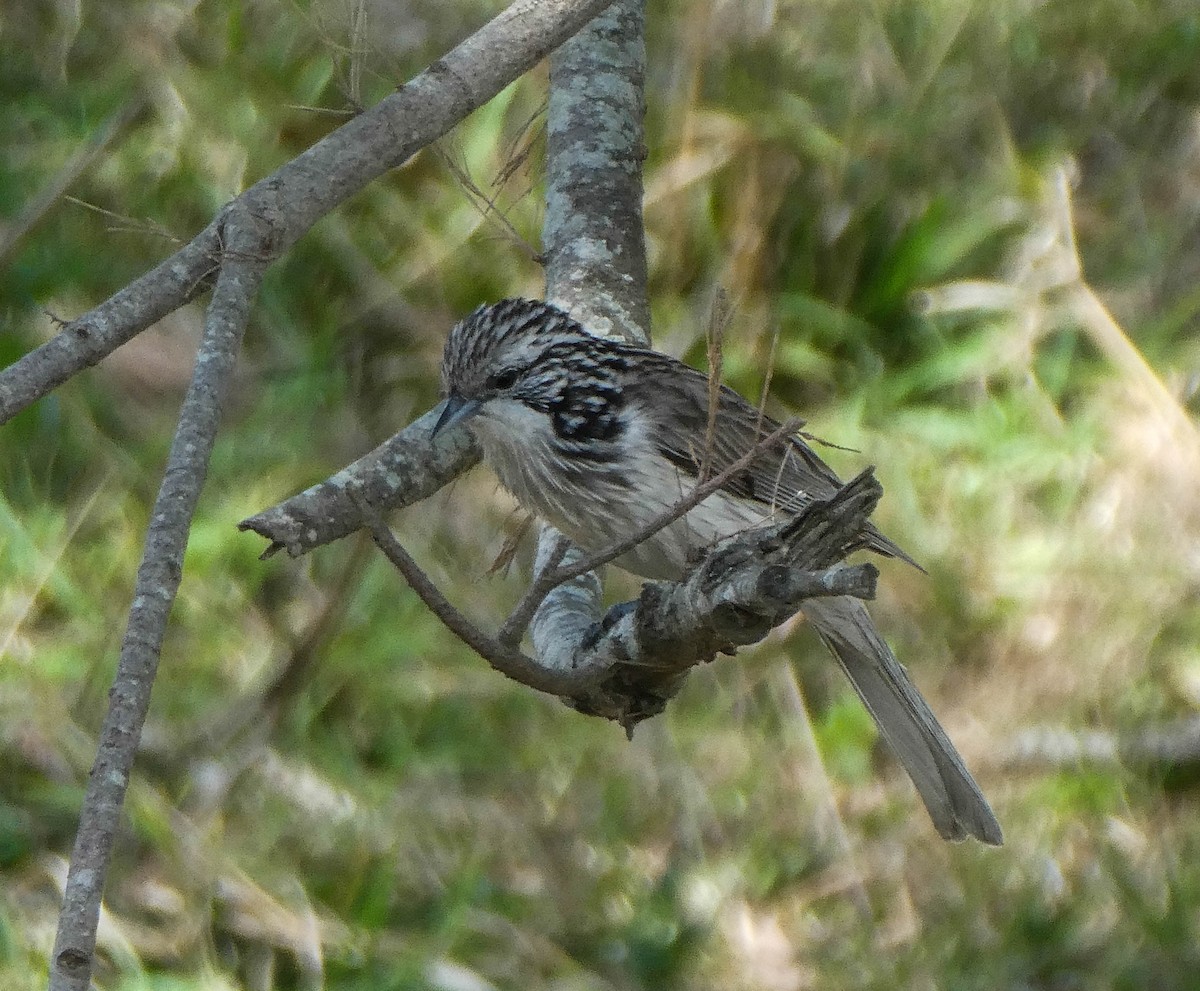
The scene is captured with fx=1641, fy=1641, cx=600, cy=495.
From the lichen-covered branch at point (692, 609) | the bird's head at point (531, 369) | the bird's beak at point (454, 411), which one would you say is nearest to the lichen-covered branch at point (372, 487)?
the bird's beak at point (454, 411)

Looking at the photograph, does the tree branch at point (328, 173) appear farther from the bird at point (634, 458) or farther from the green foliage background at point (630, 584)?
the green foliage background at point (630, 584)

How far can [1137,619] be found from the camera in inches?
232

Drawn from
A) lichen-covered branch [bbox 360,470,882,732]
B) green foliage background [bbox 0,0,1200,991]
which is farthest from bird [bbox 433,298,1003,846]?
green foliage background [bbox 0,0,1200,991]

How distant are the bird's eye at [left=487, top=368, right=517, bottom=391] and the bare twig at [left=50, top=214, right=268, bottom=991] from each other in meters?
1.56

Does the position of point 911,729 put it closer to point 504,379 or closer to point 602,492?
point 602,492

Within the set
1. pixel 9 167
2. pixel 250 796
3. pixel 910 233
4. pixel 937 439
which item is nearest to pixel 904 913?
pixel 937 439

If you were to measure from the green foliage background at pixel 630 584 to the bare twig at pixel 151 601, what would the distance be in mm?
2135

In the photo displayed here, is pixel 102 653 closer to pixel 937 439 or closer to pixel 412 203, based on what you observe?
pixel 412 203

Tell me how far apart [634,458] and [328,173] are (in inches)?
59.5

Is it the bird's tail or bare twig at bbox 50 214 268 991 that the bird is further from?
bare twig at bbox 50 214 268 991

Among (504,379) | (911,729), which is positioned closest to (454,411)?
(504,379)

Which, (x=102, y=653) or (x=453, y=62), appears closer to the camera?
(x=453, y=62)

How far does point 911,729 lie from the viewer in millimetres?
4457

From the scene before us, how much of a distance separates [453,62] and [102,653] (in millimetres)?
3043
